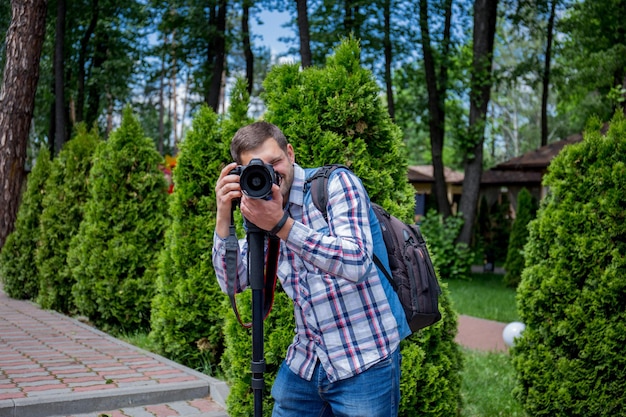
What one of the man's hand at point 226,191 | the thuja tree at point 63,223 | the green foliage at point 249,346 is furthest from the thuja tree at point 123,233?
the man's hand at point 226,191

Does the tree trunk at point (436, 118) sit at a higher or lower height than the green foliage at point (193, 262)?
higher

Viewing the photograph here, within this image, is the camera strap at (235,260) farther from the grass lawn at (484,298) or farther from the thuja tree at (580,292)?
the grass lawn at (484,298)

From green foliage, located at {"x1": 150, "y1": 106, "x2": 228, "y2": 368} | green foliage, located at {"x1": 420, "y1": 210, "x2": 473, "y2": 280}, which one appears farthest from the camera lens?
green foliage, located at {"x1": 420, "y1": 210, "x2": 473, "y2": 280}

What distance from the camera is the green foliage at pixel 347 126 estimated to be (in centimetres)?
405

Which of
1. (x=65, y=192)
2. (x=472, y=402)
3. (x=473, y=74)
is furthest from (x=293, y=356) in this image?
(x=473, y=74)

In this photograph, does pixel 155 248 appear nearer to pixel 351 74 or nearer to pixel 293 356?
pixel 351 74

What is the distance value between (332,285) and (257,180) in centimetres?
49

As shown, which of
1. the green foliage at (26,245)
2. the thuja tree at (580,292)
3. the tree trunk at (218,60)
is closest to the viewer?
the thuja tree at (580,292)

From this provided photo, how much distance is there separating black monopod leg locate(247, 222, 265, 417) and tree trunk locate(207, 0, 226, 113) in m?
17.8

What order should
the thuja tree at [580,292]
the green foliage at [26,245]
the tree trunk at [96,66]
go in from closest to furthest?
the thuja tree at [580,292] < the green foliage at [26,245] < the tree trunk at [96,66]

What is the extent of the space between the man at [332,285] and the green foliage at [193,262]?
3911mm

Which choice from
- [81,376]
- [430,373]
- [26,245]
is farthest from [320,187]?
[26,245]

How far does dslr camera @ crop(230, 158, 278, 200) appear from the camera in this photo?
198cm

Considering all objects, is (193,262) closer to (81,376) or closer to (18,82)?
(81,376)
